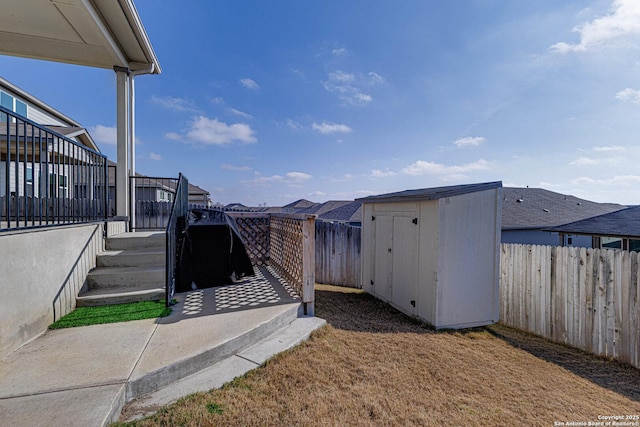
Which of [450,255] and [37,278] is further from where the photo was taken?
[450,255]

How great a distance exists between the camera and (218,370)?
2.22m

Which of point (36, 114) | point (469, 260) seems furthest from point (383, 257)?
point (36, 114)

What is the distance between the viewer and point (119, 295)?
3293mm

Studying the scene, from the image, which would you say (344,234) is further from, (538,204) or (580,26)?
(538,204)

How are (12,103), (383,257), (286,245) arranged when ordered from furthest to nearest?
(12,103) < (383,257) < (286,245)

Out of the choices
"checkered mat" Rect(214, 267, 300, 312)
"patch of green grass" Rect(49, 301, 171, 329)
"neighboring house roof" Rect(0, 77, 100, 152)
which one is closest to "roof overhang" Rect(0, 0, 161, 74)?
"patch of green grass" Rect(49, 301, 171, 329)

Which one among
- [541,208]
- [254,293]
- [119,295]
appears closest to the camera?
[119,295]

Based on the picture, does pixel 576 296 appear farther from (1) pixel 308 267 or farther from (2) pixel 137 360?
(2) pixel 137 360

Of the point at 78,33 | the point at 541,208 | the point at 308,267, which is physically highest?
the point at 78,33

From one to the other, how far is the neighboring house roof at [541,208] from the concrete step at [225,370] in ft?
44.6

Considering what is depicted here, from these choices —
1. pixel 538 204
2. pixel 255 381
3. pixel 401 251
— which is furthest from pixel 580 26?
pixel 538 204

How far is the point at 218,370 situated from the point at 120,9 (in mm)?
4846

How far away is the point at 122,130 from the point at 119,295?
3.18m

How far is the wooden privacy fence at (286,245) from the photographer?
3644 mm
